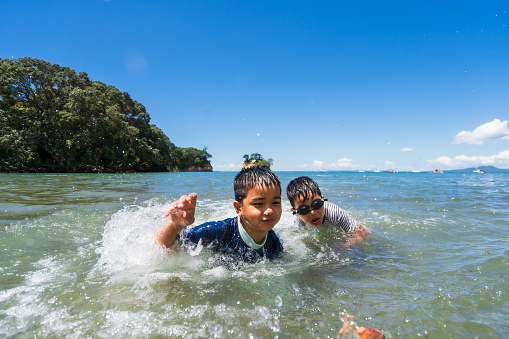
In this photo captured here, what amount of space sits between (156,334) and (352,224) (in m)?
3.67

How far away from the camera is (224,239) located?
10.1 ft

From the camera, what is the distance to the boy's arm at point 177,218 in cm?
235

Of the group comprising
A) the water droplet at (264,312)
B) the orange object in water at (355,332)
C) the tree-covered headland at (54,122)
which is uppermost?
the tree-covered headland at (54,122)

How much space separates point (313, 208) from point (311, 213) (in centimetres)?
15

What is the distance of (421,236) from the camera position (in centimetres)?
455

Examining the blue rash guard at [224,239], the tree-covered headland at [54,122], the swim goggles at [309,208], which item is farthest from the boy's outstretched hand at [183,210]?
the tree-covered headland at [54,122]

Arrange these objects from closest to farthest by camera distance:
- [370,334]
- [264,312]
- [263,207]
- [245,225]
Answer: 1. [370,334]
2. [264,312]
3. [263,207]
4. [245,225]

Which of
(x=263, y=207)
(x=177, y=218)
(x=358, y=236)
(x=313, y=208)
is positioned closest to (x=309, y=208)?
(x=313, y=208)

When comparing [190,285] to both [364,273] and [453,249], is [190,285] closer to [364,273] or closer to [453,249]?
[364,273]

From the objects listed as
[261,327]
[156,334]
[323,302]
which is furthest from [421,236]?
[156,334]

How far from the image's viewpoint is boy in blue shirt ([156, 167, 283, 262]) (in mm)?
2709

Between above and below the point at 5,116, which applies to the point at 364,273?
below

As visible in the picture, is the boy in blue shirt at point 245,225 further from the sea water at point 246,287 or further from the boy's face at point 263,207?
the sea water at point 246,287

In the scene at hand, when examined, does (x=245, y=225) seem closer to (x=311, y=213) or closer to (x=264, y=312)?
(x=264, y=312)
